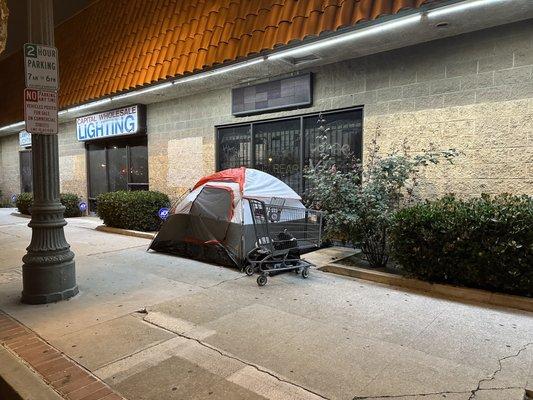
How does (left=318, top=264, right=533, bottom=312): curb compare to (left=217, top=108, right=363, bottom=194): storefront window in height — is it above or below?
below

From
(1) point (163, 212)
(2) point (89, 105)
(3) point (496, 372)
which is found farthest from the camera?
(2) point (89, 105)

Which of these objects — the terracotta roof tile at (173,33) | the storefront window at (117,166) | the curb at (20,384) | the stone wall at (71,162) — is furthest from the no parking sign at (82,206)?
the curb at (20,384)

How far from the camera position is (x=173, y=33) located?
9273 mm

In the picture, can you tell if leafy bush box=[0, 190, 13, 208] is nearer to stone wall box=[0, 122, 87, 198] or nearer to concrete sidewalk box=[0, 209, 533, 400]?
stone wall box=[0, 122, 87, 198]

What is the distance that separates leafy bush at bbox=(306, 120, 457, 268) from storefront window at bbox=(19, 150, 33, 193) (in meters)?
17.4

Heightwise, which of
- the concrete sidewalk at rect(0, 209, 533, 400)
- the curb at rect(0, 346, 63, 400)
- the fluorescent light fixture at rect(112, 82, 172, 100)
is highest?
the fluorescent light fixture at rect(112, 82, 172, 100)

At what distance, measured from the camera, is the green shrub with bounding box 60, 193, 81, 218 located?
14.2 meters

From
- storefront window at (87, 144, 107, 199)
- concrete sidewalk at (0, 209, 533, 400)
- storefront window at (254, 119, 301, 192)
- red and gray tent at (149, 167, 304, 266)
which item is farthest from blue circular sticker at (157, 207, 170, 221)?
storefront window at (87, 144, 107, 199)

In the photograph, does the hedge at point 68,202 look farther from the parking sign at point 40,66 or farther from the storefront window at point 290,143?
the parking sign at point 40,66

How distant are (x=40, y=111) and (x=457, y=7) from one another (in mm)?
5827

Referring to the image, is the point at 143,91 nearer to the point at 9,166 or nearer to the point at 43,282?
the point at 43,282

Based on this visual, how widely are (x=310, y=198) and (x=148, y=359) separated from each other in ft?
17.0

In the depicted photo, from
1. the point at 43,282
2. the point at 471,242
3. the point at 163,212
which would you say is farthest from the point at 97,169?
the point at 471,242

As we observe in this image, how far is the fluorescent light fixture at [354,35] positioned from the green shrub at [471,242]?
277 cm
